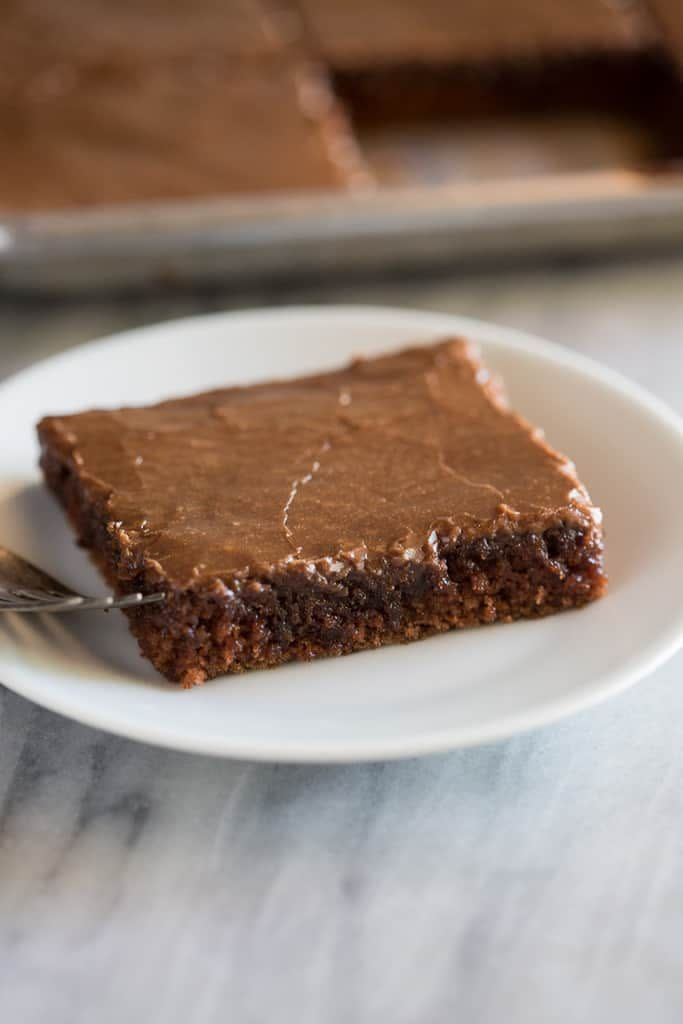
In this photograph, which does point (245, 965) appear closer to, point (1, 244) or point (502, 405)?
→ point (502, 405)

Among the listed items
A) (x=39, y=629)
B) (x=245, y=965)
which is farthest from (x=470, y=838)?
(x=39, y=629)

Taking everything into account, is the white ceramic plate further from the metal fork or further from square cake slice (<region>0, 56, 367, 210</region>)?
square cake slice (<region>0, 56, 367, 210</region>)

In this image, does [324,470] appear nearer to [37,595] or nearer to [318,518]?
[318,518]

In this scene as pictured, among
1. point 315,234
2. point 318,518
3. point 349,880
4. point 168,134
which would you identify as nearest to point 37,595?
point 318,518

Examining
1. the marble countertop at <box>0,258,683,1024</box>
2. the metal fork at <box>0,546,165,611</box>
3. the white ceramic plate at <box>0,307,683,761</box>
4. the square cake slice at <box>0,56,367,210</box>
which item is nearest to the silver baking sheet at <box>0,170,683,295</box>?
the square cake slice at <box>0,56,367,210</box>

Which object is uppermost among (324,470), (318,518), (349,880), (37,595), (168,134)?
(168,134)

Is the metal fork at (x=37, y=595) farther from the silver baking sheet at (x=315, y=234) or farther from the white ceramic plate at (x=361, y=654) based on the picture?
the silver baking sheet at (x=315, y=234)
